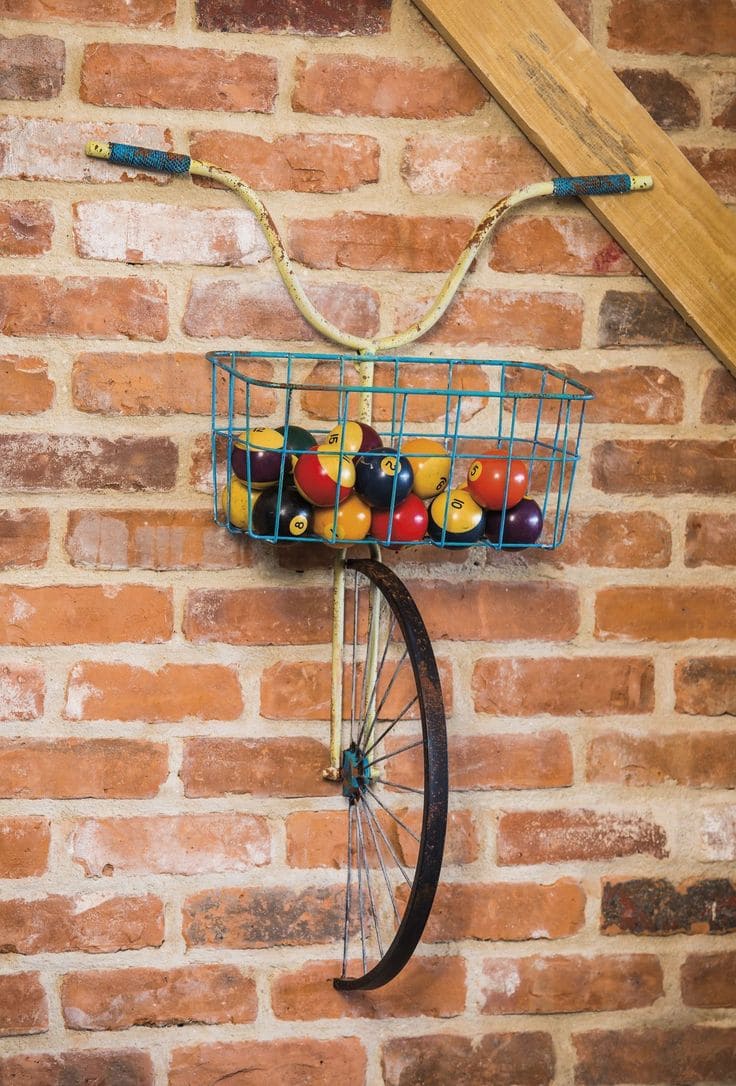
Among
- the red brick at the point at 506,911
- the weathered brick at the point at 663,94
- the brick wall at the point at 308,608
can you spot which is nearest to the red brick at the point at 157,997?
the brick wall at the point at 308,608

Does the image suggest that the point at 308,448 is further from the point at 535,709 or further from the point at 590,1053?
the point at 590,1053

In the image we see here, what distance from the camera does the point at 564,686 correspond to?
124cm

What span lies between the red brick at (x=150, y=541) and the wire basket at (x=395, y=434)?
0.10ft

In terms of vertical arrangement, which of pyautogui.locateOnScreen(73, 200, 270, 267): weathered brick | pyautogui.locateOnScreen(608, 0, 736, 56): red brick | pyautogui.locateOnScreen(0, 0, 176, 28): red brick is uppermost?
pyautogui.locateOnScreen(608, 0, 736, 56): red brick

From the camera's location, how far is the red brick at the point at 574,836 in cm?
124

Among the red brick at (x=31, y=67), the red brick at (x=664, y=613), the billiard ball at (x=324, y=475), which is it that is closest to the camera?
the billiard ball at (x=324, y=475)

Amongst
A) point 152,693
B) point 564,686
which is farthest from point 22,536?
point 564,686

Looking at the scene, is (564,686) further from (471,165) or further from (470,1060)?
(471,165)

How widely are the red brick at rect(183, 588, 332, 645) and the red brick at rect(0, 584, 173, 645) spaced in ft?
0.11

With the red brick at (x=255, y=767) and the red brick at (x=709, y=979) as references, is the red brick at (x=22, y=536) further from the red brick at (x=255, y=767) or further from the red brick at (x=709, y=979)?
the red brick at (x=709, y=979)

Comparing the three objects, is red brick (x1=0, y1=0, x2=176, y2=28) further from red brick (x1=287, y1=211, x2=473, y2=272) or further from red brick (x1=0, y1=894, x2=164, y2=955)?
red brick (x1=0, y1=894, x2=164, y2=955)

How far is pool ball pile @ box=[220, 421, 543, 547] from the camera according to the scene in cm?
100

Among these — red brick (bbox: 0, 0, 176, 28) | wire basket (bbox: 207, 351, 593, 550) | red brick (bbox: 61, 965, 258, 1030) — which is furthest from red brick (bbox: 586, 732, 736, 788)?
red brick (bbox: 0, 0, 176, 28)

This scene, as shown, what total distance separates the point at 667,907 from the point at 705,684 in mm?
267
